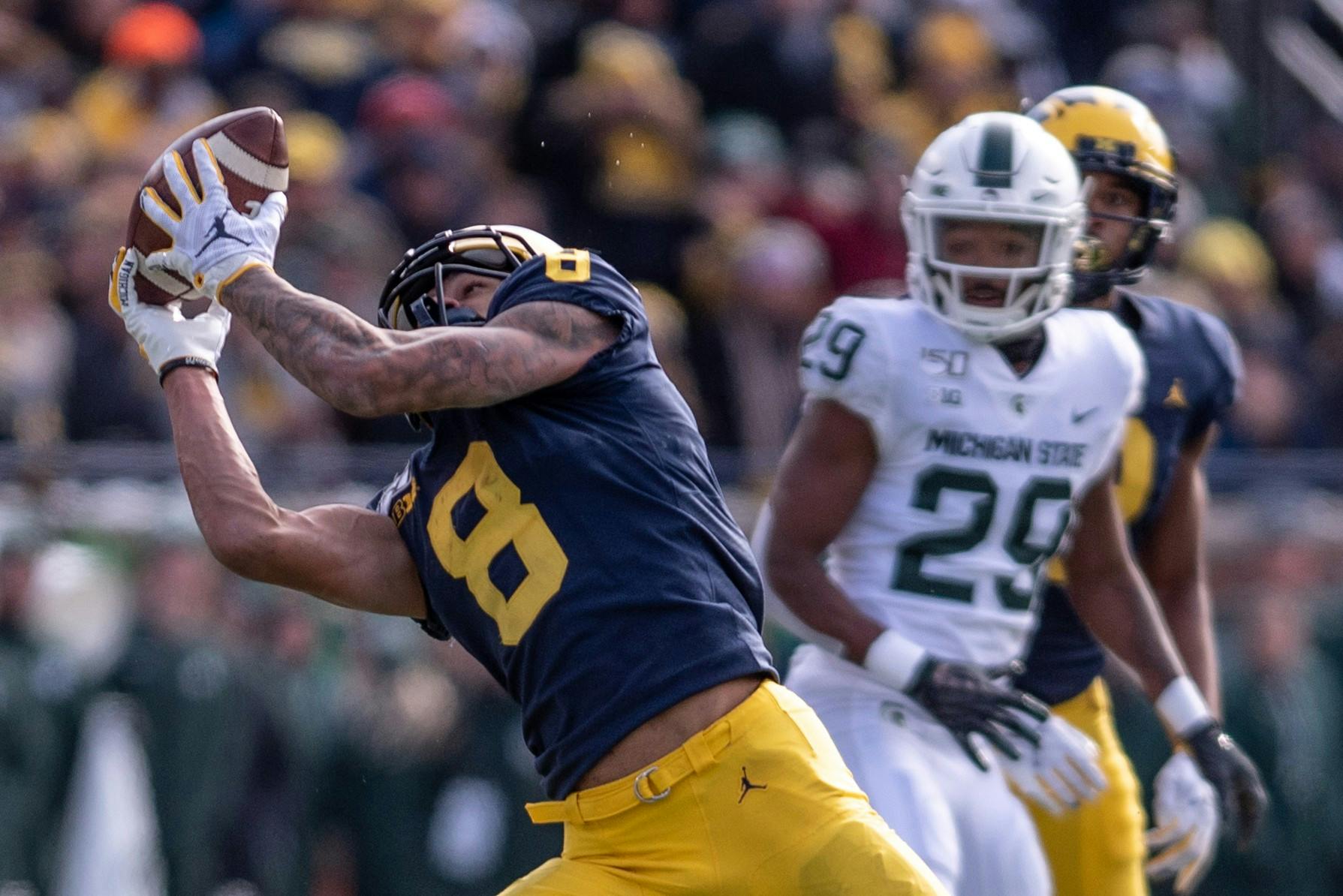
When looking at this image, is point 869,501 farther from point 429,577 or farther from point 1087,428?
point 429,577

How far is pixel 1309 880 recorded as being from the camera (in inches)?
298

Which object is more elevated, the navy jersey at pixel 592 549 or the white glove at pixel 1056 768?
the navy jersey at pixel 592 549

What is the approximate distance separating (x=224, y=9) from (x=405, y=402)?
6.55 metres

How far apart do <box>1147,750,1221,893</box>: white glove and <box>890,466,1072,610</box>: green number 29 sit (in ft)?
2.44

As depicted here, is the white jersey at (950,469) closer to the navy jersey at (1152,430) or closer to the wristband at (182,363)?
the navy jersey at (1152,430)

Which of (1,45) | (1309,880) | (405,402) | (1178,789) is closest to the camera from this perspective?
(405,402)

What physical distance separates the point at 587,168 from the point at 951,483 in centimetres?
468

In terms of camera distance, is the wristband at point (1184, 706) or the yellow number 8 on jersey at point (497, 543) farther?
the wristband at point (1184, 706)

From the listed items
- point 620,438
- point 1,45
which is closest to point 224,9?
point 1,45

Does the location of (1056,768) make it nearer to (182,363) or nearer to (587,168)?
(182,363)

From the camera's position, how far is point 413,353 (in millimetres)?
3215

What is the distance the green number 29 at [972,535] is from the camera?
171 inches

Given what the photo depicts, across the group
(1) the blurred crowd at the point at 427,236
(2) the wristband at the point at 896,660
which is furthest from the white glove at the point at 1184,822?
(1) the blurred crowd at the point at 427,236

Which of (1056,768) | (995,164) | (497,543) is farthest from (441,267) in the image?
(1056,768)
